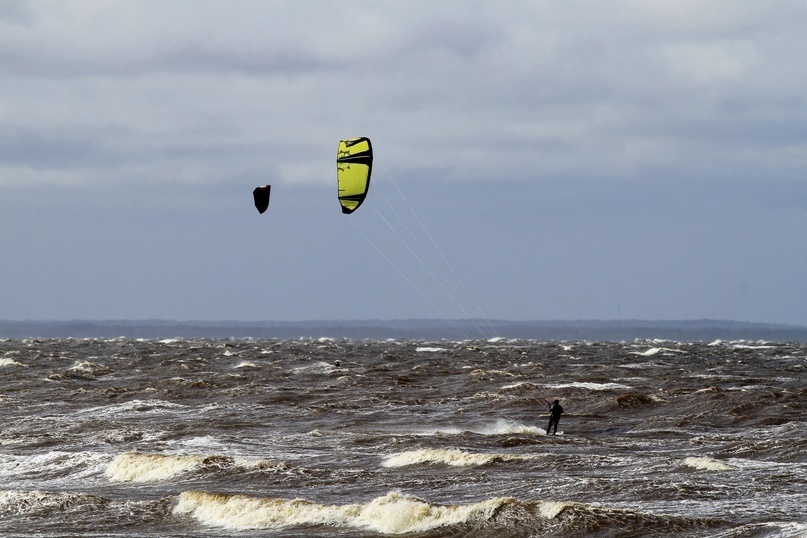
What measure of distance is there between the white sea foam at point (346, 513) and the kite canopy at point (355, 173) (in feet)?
30.2

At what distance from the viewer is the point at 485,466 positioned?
83.8 ft

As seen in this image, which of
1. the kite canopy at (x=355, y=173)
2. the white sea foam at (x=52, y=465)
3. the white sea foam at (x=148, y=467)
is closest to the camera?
the white sea foam at (x=148, y=467)

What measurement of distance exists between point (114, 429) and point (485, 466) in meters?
13.5

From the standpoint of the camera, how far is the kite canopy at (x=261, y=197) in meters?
28.6

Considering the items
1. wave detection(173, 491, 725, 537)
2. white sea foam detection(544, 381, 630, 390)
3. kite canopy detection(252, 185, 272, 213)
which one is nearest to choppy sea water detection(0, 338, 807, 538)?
wave detection(173, 491, 725, 537)

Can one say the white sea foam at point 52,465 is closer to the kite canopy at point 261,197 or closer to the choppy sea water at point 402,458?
the choppy sea water at point 402,458

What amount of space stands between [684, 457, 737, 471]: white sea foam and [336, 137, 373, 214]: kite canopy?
10.0 meters

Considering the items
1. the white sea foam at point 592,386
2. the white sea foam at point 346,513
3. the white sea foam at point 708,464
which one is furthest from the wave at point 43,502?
the white sea foam at point 592,386

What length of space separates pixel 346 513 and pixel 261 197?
426 inches

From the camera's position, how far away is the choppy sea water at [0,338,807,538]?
65.3 ft

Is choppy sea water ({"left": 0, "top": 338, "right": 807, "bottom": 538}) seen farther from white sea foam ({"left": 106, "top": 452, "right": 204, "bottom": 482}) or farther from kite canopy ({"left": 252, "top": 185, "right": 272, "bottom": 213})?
kite canopy ({"left": 252, "top": 185, "right": 272, "bottom": 213})

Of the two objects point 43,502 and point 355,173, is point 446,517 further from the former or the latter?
point 355,173

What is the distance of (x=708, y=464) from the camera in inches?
964

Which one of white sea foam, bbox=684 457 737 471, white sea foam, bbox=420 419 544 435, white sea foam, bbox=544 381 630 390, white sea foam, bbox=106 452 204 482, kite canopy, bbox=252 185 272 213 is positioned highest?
kite canopy, bbox=252 185 272 213
